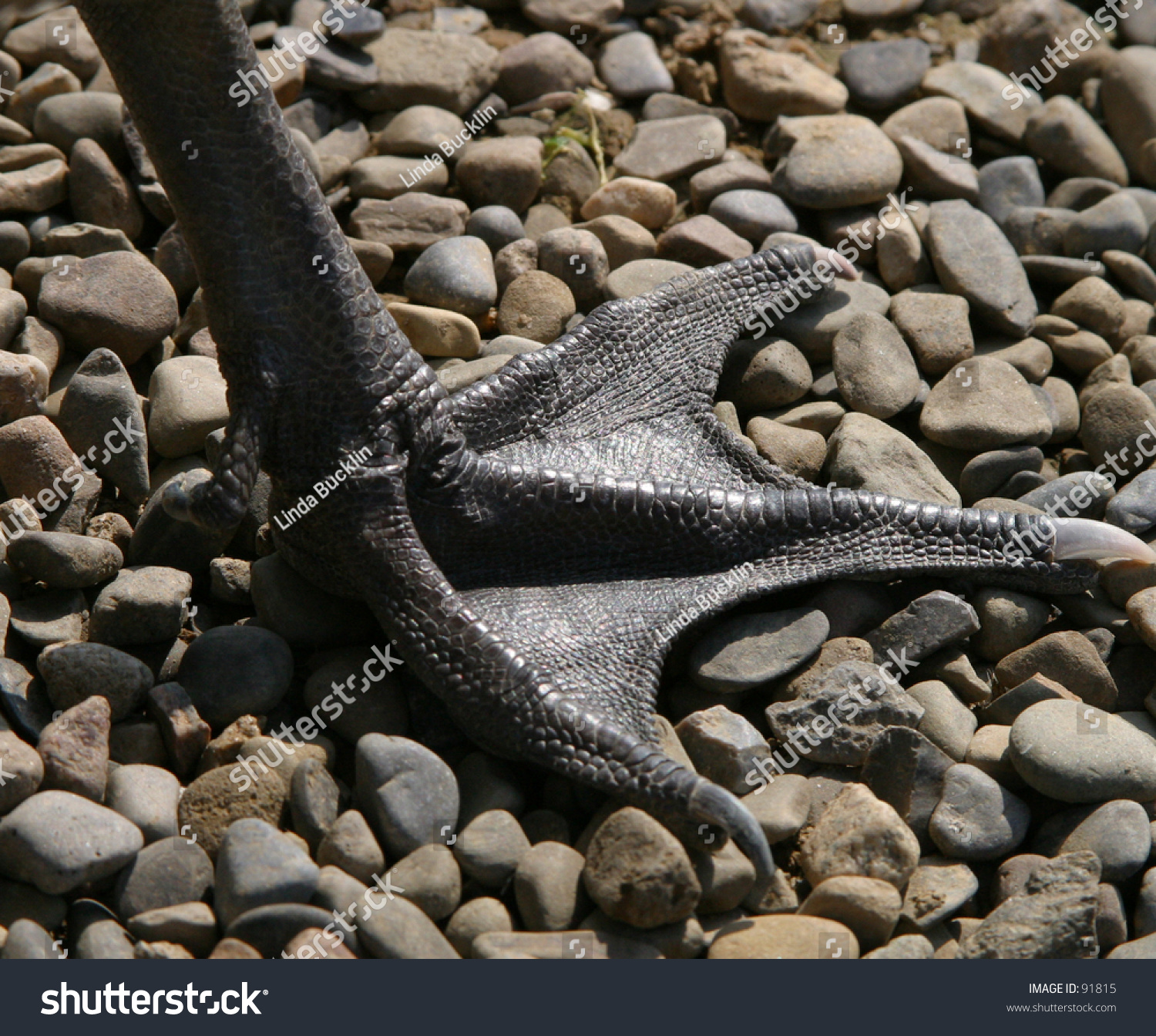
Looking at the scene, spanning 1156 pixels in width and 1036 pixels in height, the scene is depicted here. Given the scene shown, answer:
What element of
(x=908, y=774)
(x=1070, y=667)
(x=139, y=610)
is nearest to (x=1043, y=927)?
(x=908, y=774)

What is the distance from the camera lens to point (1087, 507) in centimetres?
385

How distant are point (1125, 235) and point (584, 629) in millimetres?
3144

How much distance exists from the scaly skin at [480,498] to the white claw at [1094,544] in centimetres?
4

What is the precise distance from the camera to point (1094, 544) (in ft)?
11.4

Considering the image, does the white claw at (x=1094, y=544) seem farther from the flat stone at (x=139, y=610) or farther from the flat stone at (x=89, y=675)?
the flat stone at (x=89, y=675)

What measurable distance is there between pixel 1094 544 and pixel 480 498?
183 cm

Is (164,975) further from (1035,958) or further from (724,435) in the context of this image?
(724,435)

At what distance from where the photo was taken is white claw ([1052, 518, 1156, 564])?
137 inches

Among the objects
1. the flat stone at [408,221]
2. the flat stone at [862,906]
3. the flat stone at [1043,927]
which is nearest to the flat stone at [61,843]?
the flat stone at [862,906]

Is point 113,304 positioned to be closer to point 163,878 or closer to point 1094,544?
point 163,878

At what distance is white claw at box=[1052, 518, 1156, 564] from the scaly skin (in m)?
0.04

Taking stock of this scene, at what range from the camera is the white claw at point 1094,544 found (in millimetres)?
3479

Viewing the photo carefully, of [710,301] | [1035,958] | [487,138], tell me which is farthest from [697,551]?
[487,138]

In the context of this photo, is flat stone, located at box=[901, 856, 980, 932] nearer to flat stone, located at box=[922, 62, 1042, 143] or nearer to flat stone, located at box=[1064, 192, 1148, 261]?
flat stone, located at box=[1064, 192, 1148, 261]
